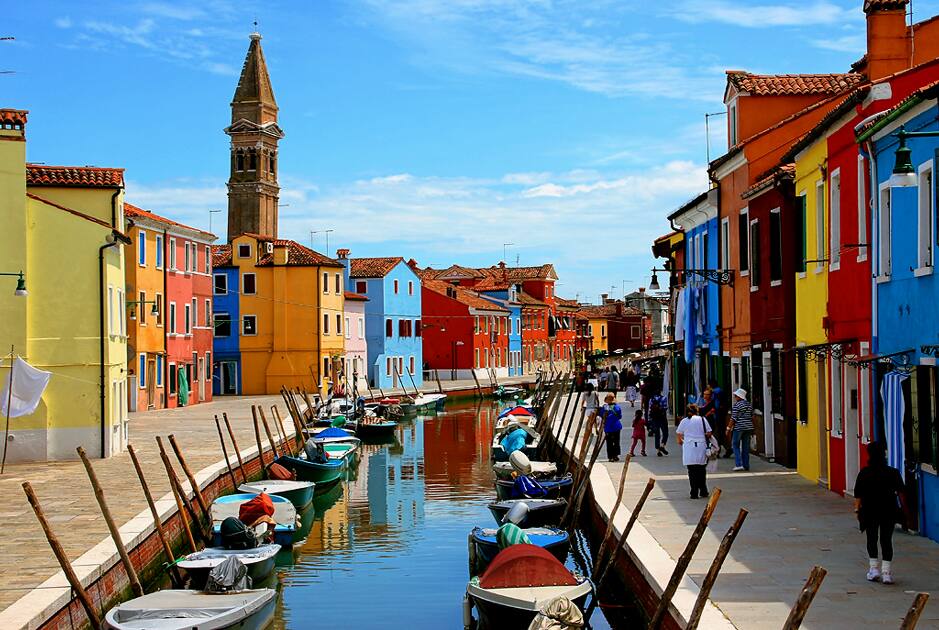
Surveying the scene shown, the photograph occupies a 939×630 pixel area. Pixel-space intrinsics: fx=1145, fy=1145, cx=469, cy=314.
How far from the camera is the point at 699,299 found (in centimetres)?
3022

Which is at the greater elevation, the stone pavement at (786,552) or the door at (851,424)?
the door at (851,424)

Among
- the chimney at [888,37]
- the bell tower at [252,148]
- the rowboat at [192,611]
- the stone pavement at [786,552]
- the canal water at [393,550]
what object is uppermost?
the bell tower at [252,148]

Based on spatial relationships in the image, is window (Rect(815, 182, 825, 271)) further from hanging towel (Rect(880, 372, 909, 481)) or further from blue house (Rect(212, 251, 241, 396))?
blue house (Rect(212, 251, 241, 396))

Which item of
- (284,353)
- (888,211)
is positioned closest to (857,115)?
(888,211)

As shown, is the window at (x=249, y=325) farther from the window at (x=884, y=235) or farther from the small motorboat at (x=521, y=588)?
the window at (x=884, y=235)

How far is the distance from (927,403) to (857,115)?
183 inches

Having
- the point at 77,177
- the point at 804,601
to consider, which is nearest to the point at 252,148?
the point at 77,177

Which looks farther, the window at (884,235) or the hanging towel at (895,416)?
the window at (884,235)

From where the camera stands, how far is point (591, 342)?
114 metres

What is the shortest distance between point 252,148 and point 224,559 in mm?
87716

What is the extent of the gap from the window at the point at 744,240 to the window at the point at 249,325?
→ 37.8m

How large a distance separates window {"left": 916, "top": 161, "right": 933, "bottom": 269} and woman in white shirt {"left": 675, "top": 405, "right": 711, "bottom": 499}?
5407 millimetres

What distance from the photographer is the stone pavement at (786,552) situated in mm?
10734

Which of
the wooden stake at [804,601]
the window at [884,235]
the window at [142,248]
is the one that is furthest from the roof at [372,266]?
the wooden stake at [804,601]
